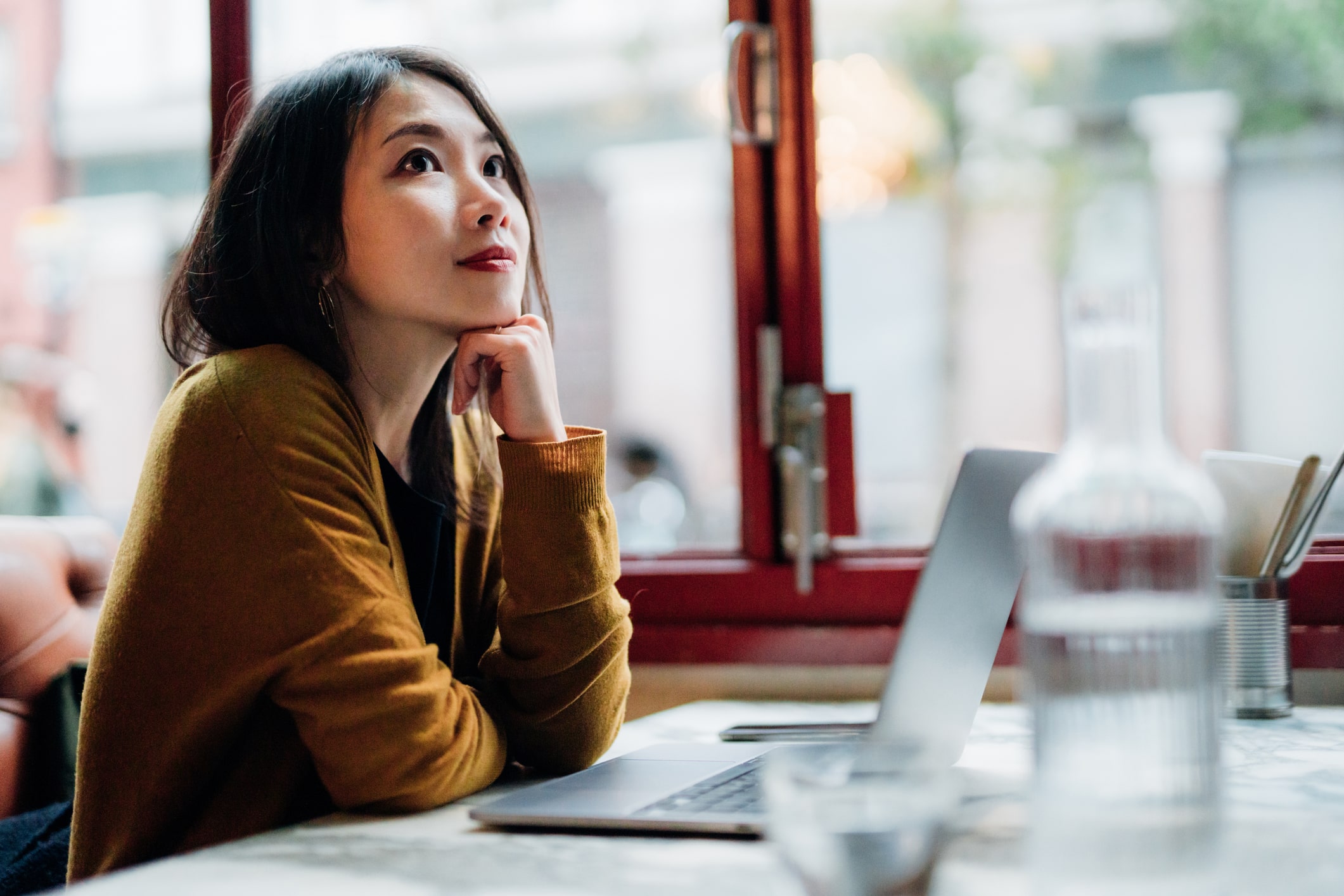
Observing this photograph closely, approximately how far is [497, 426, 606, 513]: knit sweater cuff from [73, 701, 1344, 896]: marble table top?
26 cm

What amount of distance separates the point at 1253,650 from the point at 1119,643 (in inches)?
27.1

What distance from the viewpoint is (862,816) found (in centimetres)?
50

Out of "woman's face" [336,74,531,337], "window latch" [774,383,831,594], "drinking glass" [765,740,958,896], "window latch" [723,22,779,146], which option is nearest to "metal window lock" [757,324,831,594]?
"window latch" [774,383,831,594]

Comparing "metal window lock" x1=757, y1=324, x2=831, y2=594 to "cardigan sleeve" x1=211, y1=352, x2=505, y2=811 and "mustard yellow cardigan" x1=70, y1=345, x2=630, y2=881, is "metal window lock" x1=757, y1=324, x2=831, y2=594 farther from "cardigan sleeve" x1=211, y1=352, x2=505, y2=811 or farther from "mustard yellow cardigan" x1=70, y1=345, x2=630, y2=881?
"cardigan sleeve" x1=211, y1=352, x2=505, y2=811

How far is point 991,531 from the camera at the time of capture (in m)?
0.92

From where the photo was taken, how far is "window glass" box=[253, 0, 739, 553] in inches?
72.4

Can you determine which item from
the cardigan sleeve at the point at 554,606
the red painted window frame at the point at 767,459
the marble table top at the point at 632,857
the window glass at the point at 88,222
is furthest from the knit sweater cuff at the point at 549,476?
the window glass at the point at 88,222

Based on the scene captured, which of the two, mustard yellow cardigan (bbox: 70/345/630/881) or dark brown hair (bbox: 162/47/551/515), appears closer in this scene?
mustard yellow cardigan (bbox: 70/345/630/881)

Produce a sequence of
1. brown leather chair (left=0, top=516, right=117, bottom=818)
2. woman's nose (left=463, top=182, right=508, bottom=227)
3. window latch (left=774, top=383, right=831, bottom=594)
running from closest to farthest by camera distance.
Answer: woman's nose (left=463, top=182, right=508, bottom=227) < brown leather chair (left=0, top=516, right=117, bottom=818) < window latch (left=774, top=383, right=831, bottom=594)

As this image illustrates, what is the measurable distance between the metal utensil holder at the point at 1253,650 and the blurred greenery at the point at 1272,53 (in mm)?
895

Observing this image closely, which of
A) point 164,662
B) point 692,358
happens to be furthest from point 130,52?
point 164,662

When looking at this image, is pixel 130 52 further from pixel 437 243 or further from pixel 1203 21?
pixel 1203 21

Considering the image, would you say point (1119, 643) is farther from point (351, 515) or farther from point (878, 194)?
point (878, 194)

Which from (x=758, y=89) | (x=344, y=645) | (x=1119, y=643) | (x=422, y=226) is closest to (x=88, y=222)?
(x=758, y=89)
